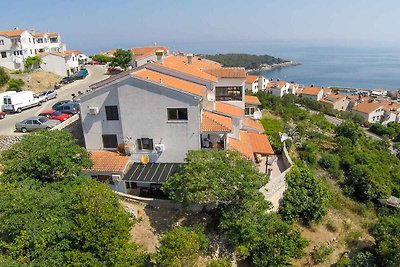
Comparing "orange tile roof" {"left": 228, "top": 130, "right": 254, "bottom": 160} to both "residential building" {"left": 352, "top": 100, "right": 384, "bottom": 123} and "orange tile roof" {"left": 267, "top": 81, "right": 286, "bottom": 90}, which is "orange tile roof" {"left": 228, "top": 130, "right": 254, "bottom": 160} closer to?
"residential building" {"left": 352, "top": 100, "right": 384, "bottom": 123}

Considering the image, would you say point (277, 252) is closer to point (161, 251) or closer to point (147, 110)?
point (161, 251)

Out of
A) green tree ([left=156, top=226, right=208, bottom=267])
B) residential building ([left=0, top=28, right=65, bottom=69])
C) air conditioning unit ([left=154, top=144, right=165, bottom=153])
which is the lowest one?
green tree ([left=156, top=226, right=208, bottom=267])

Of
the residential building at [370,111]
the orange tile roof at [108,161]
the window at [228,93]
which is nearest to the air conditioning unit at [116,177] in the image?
the orange tile roof at [108,161]

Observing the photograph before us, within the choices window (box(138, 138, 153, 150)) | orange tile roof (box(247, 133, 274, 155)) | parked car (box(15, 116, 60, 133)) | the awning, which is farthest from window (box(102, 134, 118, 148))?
orange tile roof (box(247, 133, 274, 155))

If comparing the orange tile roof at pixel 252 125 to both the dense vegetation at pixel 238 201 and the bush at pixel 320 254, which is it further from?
the bush at pixel 320 254

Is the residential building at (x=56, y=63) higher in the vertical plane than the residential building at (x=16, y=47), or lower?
lower

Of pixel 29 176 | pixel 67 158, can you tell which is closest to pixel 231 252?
pixel 67 158
